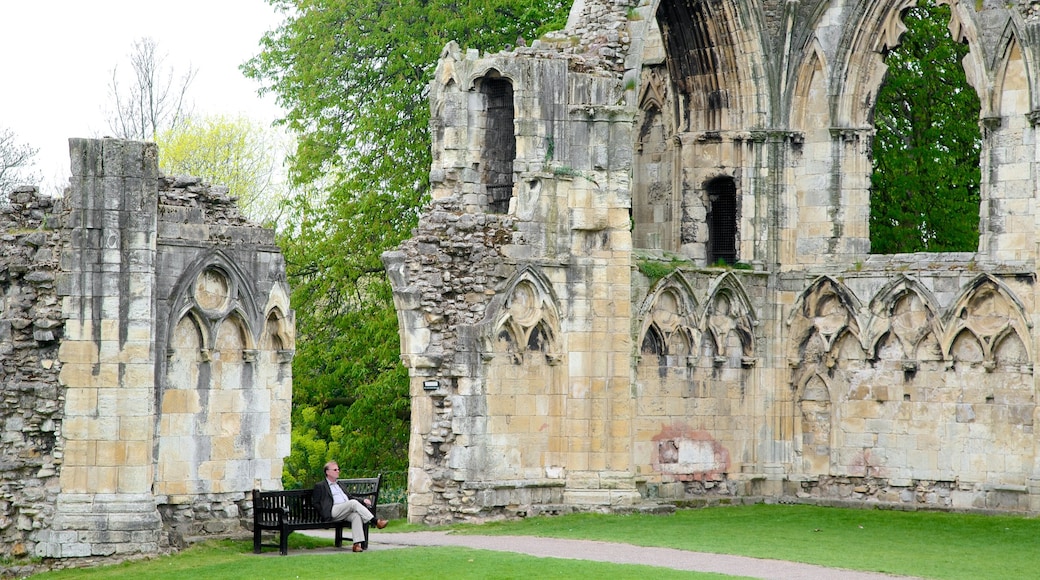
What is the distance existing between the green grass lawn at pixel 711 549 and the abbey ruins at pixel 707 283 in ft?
2.76

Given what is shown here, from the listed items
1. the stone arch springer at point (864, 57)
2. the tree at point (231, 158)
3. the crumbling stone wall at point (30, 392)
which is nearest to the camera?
the crumbling stone wall at point (30, 392)

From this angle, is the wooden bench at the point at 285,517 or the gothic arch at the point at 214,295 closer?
the wooden bench at the point at 285,517

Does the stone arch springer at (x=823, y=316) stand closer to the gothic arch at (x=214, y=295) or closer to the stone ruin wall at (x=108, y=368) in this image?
the gothic arch at (x=214, y=295)

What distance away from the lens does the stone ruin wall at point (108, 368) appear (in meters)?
17.1

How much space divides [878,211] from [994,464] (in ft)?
28.2

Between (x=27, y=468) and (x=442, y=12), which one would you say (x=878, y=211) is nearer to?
(x=442, y=12)

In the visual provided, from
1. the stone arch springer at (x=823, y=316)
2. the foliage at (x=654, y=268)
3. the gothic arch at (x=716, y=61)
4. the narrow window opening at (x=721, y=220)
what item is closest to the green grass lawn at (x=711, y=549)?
the stone arch springer at (x=823, y=316)

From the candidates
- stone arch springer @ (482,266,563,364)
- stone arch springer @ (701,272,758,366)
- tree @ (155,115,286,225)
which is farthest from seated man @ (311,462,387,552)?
tree @ (155,115,286,225)

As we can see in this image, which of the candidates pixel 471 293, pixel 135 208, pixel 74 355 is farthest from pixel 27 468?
pixel 471 293

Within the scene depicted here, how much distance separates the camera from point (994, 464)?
2411cm

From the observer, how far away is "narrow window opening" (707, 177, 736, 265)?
26.9m

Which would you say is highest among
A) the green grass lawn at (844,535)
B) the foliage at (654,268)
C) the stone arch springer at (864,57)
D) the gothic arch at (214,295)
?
the stone arch springer at (864,57)

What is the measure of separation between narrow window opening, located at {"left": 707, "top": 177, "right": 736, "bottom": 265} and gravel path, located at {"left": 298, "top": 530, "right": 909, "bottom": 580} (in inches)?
304

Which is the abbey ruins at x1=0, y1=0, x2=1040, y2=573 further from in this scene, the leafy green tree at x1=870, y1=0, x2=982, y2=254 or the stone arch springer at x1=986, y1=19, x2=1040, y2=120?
the leafy green tree at x1=870, y1=0, x2=982, y2=254
